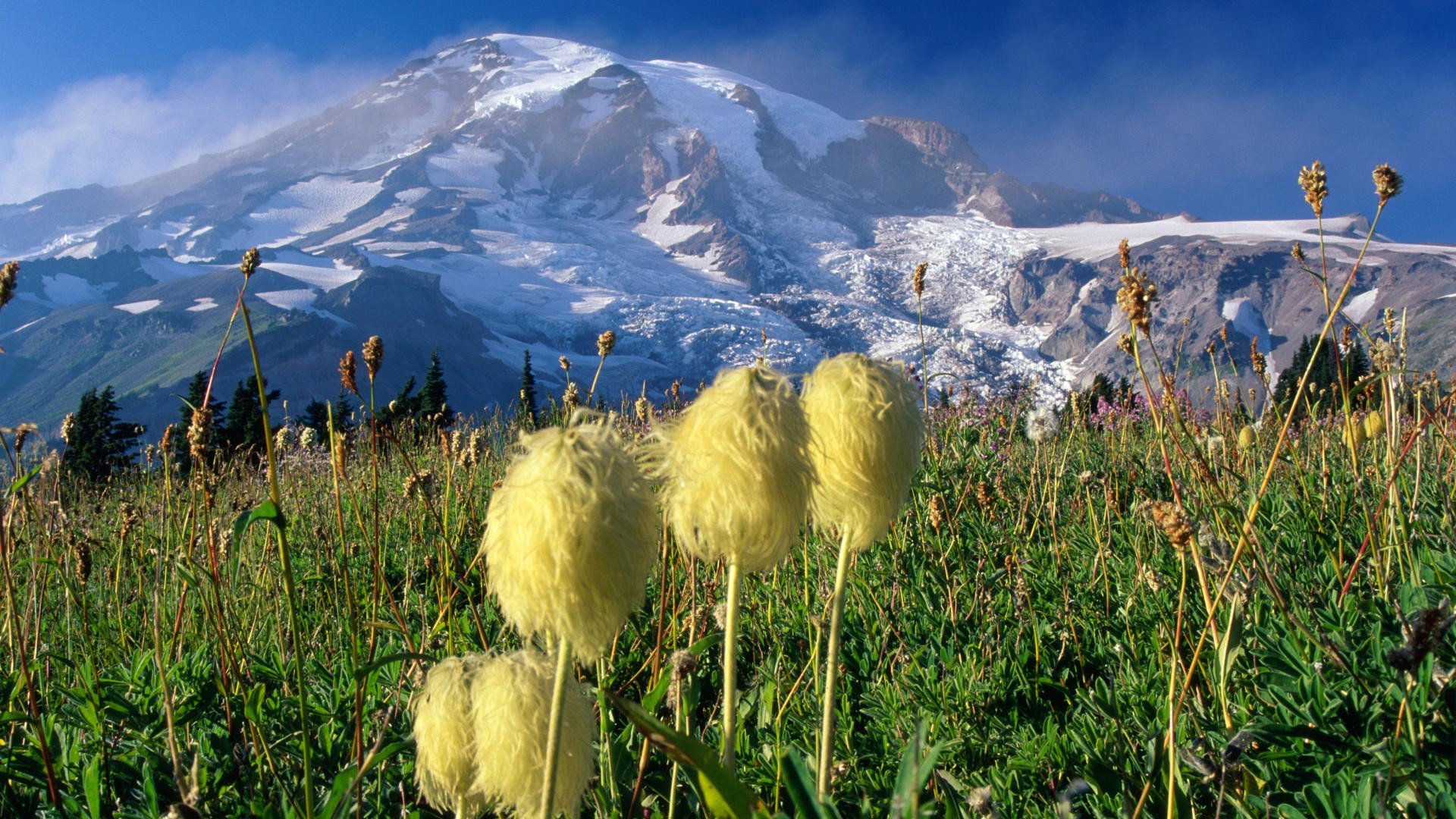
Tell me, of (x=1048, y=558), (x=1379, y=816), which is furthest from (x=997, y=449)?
(x=1379, y=816)

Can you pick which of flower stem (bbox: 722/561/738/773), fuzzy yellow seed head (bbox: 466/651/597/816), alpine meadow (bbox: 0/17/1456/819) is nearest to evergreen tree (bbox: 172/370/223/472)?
alpine meadow (bbox: 0/17/1456/819)

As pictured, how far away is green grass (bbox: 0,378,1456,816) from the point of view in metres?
1.83

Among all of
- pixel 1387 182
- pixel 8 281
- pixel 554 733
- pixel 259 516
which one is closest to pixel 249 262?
pixel 8 281

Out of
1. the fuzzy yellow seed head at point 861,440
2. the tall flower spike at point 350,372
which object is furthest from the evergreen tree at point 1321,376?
the tall flower spike at point 350,372

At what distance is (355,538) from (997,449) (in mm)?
4816

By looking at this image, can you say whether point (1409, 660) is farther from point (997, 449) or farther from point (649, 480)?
point (997, 449)

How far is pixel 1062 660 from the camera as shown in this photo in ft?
9.45

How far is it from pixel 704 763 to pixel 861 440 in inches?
24.1

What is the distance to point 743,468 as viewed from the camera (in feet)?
4.30

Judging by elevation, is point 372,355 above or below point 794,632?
above

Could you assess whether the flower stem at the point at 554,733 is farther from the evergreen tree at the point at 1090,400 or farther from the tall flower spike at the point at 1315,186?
the evergreen tree at the point at 1090,400

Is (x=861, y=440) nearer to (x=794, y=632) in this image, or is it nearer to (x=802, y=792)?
(x=802, y=792)

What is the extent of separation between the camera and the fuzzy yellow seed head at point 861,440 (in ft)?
4.77

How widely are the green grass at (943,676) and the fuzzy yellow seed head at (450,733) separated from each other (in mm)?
166
